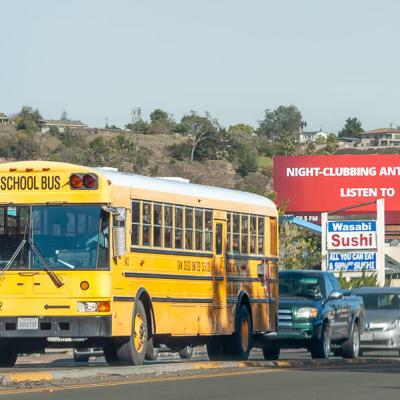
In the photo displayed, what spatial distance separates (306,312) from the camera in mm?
26562

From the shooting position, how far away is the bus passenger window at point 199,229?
2394 centimetres

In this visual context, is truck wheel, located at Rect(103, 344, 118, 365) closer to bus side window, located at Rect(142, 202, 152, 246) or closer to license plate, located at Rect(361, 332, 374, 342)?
bus side window, located at Rect(142, 202, 152, 246)

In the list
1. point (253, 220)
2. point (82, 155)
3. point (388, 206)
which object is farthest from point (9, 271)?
point (82, 155)

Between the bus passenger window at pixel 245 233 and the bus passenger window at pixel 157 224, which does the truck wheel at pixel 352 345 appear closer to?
the bus passenger window at pixel 245 233

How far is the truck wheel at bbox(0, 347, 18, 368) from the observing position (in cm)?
2225

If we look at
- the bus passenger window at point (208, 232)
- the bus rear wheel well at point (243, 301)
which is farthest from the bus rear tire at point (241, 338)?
the bus passenger window at point (208, 232)

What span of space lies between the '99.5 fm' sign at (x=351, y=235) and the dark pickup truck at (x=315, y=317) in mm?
25045

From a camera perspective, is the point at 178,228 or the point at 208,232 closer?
the point at 178,228

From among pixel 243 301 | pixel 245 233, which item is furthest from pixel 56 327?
pixel 245 233

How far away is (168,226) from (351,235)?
104ft

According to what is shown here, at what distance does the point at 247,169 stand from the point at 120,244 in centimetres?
13539

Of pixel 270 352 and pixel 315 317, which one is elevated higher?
pixel 315 317

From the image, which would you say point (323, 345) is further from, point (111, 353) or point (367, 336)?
point (111, 353)

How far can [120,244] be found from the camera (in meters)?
20.5
